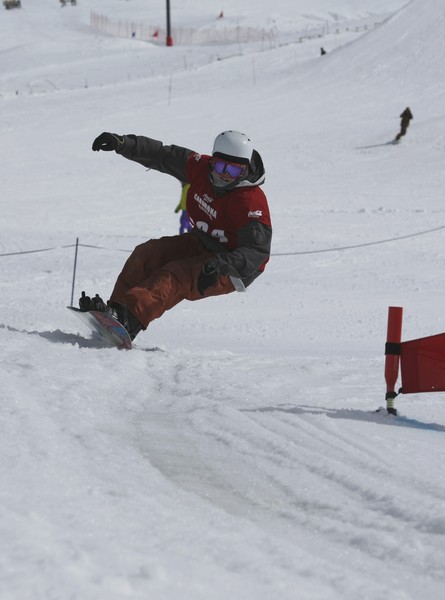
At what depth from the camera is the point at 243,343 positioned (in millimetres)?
8359

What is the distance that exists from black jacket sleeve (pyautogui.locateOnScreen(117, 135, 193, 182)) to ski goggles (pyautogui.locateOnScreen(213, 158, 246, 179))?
601 mm

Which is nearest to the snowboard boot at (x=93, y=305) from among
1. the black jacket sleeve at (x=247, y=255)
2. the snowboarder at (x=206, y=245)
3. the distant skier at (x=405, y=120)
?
the snowboarder at (x=206, y=245)

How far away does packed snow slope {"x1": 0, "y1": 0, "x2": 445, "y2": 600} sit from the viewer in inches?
113

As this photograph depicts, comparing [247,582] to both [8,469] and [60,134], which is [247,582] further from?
[60,134]

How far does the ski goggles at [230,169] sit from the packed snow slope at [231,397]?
1271mm

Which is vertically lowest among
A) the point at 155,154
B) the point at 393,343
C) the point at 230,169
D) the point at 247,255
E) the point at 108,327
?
the point at 108,327

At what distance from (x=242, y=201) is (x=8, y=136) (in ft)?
63.8

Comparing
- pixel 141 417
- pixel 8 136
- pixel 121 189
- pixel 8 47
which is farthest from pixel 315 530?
pixel 8 47

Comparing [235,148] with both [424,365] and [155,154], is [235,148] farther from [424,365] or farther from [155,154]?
[424,365]

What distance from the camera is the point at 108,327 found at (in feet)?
20.7

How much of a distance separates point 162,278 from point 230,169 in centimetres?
87

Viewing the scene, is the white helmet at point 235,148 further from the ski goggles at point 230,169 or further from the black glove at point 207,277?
the black glove at point 207,277

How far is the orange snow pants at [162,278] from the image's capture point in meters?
6.41

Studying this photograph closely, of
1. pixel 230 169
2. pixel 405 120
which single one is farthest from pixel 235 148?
pixel 405 120
